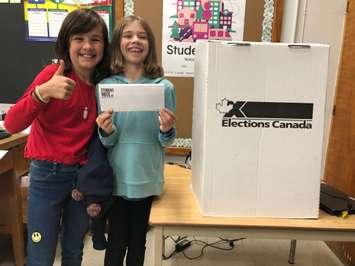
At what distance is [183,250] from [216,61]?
1.45 m

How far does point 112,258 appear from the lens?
55.9 inches

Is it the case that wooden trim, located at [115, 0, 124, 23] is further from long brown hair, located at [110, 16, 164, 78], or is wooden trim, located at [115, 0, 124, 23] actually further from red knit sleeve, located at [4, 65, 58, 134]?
red knit sleeve, located at [4, 65, 58, 134]

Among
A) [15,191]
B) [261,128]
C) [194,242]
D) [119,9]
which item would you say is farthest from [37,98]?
[194,242]

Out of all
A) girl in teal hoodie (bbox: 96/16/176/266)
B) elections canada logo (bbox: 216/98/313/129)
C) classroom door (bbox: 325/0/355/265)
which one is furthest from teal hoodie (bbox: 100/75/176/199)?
classroom door (bbox: 325/0/355/265)

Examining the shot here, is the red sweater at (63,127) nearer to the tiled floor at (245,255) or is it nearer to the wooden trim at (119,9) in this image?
the tiled floor at (245,255)

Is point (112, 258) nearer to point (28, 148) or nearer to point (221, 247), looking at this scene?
point (28, 148)

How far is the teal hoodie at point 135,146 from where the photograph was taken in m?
1.25

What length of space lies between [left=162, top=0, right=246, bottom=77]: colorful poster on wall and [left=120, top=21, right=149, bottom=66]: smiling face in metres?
0.99

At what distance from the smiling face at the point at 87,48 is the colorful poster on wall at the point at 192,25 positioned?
3.36ft

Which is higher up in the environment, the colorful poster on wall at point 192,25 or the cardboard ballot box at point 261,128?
the colorful poster on wall at point 192,25

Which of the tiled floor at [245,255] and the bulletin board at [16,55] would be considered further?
the bulletin board at [16,55]

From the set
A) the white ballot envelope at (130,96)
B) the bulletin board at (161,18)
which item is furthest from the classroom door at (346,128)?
the white ballot envelope at (130,96)


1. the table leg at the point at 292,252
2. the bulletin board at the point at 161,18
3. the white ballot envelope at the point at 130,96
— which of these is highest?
the bulletin board at the point at 161,18

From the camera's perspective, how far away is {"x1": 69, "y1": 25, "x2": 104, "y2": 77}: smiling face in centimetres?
125
